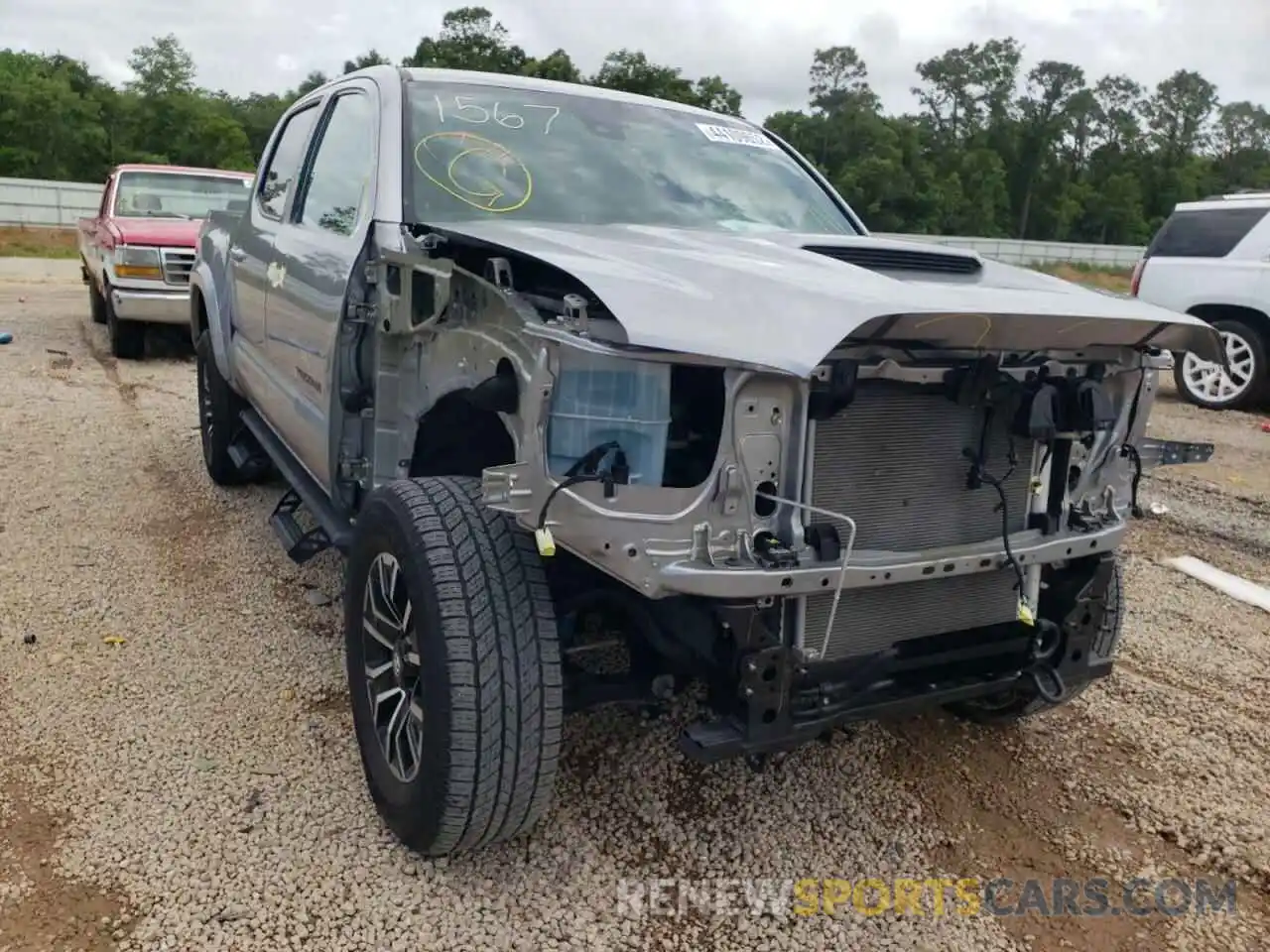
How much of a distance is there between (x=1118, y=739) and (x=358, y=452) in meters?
2.54

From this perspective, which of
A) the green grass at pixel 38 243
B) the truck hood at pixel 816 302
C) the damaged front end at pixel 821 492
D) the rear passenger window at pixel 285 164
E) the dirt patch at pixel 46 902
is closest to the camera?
the truck hood at pixel 816 302

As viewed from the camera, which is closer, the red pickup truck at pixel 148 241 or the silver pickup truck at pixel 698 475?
the silver pickup truck at pixel 698 475

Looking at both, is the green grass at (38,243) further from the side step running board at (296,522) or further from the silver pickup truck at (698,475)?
the silver pickup truck at (698,475)

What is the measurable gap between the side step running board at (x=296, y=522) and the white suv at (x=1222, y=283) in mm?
7700

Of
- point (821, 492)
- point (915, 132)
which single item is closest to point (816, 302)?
point (821, 492)

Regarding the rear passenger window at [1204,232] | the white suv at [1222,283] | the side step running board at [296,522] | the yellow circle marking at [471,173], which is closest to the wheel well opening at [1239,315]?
the white suv at [1222,283]

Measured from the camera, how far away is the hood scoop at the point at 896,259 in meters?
2.79

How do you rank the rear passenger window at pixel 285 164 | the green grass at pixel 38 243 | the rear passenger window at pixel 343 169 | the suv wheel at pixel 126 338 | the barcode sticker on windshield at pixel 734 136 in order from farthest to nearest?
the green grass at pixel 38 243, the suv wheel at pixel 126 338, the rear passenger window at pixel 285 164, the barcode sticker on windshield at pixel 734 136, the rear passenger window at pixel 343 169

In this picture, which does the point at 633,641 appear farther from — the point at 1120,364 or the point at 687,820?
the point at 1120,364

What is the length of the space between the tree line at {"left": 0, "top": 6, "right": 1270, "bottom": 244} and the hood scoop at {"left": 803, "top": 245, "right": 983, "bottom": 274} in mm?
42237

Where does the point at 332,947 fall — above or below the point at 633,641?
below

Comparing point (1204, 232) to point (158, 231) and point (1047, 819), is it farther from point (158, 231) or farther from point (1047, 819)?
point (158, 231)

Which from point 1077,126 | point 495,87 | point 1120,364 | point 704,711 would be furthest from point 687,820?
point 1077,126

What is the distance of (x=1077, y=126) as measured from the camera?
66.6 metres
